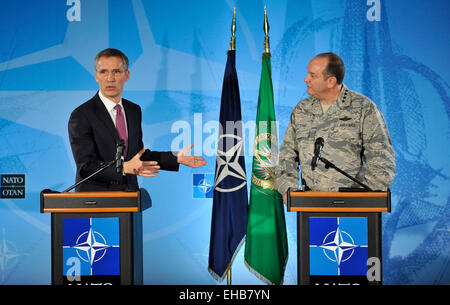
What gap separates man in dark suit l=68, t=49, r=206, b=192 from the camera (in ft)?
10.0

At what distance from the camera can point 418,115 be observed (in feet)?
12.4

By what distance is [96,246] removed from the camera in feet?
8.75

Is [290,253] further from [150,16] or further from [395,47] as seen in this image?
[150,16]

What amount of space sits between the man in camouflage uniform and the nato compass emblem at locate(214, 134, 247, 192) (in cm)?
55

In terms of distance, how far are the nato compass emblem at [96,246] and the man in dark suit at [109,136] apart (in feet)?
1.27

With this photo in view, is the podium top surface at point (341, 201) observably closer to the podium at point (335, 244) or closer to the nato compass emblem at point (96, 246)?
the podium at point (335, 244)

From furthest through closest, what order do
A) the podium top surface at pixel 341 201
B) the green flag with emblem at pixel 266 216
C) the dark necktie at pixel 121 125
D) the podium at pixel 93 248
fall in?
the green flag with emblem at pixel 266 216, the dark necktie at pixel 121 125, the podium at pixel 93 248, the podium top surface at pixel 341 201

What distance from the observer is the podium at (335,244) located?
8.48ft

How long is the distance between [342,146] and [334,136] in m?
0.09

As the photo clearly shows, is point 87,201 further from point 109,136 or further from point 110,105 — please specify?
point 110,105

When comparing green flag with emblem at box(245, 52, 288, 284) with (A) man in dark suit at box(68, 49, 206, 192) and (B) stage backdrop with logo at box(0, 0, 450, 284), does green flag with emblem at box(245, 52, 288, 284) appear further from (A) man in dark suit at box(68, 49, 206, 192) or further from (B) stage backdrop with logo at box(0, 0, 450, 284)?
(A) man in dark suit at box(68, 49, 206, 192)

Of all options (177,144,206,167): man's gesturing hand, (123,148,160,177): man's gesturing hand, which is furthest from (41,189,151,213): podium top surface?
(177,144,206,167): man's gesturing hand

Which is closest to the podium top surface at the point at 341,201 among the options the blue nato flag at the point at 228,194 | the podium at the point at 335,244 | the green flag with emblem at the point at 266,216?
the podium at the point at 335,244

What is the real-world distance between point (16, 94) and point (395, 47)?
3606mm
